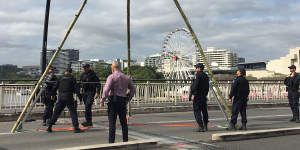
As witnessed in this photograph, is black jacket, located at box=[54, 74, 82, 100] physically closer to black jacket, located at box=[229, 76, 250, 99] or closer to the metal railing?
black jacket, located at box=[229, 76, 250, 99]

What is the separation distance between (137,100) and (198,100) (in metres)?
7.52

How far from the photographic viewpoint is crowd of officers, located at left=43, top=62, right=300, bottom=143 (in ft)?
18.9

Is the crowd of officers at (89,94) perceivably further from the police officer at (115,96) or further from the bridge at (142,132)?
the bridge at (142,132)

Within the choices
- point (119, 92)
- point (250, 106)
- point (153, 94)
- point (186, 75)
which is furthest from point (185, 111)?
point (186, 75)

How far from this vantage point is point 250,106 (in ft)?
54.7

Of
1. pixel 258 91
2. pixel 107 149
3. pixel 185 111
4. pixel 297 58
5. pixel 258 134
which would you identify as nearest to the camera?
pixel 107 149

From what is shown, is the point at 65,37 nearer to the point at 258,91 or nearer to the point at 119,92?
the point at 119,92

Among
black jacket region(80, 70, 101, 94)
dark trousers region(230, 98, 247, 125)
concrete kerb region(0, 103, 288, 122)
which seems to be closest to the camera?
dark trousers region(230, 98, 247, 125)

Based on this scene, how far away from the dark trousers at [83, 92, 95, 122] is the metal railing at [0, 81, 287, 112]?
4.41m

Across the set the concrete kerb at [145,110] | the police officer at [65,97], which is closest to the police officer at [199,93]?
the police officer at [65,97]

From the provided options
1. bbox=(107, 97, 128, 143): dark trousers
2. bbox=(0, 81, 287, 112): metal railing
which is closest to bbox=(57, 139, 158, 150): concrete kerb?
bbox=(107, 97, 128, 143): dark trousers

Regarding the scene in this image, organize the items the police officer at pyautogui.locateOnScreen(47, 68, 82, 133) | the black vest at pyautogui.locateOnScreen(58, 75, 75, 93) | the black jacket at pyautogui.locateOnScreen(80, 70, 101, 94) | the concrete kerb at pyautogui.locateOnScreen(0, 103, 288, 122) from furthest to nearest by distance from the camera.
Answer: the concrete kerb at pyautogui.locateOnScreen(0, 103, 288, 122) → the black jacket at pyautogui.locateOnScreen(80, 70, 101, 94) → the black vest at pyautogui.locateOnScreen(58, 75, 75, 93) → the police officer at pyautogui.locateOnScreen(47, 68, 82, 133)

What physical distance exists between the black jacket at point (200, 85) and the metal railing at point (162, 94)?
6741mm

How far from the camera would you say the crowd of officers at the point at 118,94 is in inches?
227
